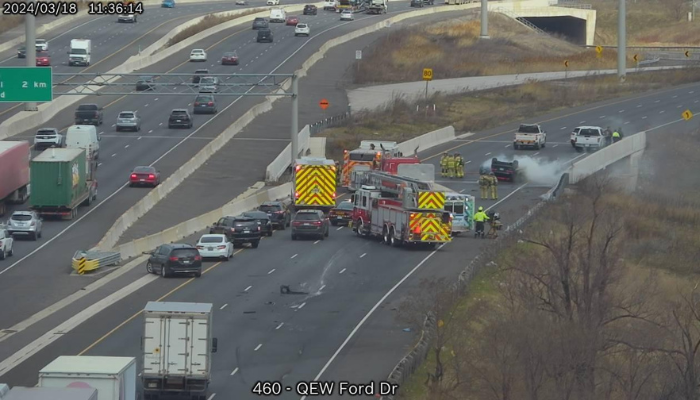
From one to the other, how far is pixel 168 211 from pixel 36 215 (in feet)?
28.9

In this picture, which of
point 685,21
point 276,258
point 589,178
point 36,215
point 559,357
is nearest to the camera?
point 559,357

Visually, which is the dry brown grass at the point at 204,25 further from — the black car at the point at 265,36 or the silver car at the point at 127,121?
the silver car at the point at 127,121

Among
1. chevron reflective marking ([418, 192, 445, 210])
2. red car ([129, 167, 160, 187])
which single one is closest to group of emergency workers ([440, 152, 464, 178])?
red car ([129, 167, 160, 187])

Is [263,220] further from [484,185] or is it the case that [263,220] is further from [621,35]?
[621,35]

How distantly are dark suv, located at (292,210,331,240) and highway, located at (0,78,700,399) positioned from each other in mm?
566

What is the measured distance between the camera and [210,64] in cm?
11856

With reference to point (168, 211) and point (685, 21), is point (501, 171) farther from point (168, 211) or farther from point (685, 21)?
point (685, 21)

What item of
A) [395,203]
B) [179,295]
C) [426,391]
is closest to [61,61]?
[395,203]

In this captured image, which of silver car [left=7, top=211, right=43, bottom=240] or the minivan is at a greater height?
the minivan

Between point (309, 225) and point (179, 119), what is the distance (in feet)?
109

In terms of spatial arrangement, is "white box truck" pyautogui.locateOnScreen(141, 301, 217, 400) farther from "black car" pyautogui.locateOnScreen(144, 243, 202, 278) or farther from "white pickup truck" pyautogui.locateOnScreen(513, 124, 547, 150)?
"white pickup truck" pyautogui.locateOnScreen(513, 124, 547, 150)

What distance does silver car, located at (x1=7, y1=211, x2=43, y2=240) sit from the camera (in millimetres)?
60031

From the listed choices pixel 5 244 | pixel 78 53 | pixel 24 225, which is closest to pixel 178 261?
pixel 5 244

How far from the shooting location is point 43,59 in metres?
112
